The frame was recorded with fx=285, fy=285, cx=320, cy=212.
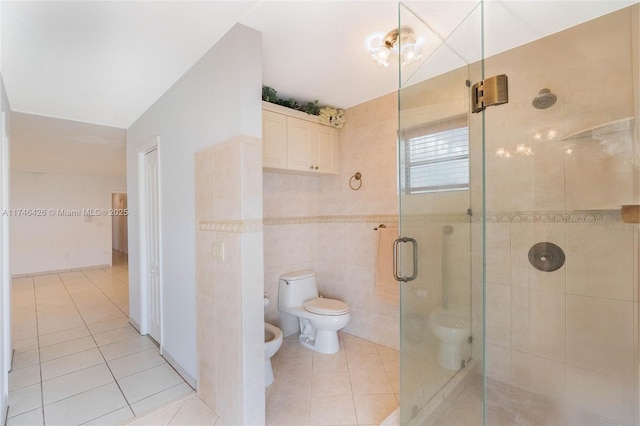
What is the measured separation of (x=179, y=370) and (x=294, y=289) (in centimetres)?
112

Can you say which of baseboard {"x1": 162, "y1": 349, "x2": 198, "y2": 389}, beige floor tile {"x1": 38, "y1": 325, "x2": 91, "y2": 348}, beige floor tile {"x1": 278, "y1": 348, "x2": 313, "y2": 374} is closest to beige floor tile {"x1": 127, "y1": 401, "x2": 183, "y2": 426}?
baseboard {"x1": 162, "y1": 349, "x2": 198, "y2": 389}

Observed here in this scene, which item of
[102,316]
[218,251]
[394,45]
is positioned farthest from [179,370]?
[394,45]

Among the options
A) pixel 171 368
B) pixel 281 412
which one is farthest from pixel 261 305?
pixel 171 368

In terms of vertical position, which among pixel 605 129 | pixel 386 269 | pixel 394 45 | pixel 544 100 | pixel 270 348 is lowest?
pixel 270 348

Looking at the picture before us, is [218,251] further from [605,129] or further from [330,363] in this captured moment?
[605,129]

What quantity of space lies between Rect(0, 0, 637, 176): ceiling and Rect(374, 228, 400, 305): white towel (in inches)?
53.6

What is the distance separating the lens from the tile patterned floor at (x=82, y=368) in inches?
74.0

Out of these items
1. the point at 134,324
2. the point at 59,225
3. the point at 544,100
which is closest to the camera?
the point at 544,100

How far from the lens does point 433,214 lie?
5.65 feet

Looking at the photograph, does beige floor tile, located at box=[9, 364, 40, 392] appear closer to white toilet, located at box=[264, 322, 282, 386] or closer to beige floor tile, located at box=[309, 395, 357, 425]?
white toilet, located at box=[264, 322, 282, 386]

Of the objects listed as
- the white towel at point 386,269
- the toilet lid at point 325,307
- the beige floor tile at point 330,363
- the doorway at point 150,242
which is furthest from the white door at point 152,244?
the white towel at point 386,269

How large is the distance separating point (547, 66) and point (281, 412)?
9.18 feet

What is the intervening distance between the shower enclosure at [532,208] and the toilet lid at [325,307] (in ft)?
2.96

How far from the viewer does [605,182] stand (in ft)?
5.31
